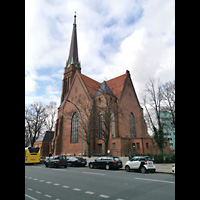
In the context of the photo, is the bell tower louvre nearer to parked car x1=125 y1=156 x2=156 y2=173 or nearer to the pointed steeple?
the pointed steeple

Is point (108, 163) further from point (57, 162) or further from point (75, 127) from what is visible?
point (75, 127)

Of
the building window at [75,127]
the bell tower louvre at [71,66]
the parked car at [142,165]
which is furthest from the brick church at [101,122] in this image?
the parked car at [142,165]

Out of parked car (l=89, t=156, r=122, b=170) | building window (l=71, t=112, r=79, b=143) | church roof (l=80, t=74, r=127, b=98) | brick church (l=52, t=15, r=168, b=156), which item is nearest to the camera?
parked car (l=89, t=156, r=122, b=170)

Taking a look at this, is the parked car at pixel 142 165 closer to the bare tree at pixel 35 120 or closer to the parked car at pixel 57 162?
the parked car at pixel 57 162

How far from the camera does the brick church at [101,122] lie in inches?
1312

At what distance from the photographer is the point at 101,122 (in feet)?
118

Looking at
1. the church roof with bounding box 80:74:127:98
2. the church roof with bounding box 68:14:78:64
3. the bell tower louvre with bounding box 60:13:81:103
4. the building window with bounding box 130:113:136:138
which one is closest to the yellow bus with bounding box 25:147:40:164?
the church roof with bounding box 80:74:127:98

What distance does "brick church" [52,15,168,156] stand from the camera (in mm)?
33312

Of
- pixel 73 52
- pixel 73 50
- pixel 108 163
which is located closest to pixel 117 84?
pixel 73 52

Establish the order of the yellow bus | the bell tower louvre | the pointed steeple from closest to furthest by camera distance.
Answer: the yellow bus < the bell tower louvre < the pointed steeple

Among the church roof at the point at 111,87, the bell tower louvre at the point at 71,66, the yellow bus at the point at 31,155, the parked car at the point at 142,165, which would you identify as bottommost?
the yellow bus at the point at 31,155

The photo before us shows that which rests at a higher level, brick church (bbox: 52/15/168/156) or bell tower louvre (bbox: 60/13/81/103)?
bell tower louvre (bbox: 60/13/81/103)
